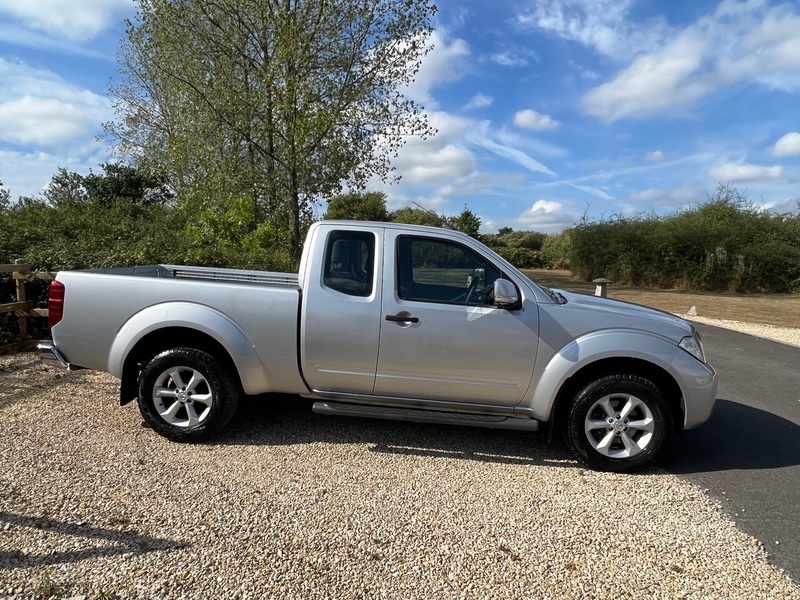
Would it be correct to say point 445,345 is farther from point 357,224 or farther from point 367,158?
point 367,158

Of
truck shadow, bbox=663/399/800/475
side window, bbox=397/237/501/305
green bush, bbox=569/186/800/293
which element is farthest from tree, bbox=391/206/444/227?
green bush, bbox=569/186/800/293

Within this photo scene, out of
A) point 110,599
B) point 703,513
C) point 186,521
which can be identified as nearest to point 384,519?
point 186,521

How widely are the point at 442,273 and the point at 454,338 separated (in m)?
0.59

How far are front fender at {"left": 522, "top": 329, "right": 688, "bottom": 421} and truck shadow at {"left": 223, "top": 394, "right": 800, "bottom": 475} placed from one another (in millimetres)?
702

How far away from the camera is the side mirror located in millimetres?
3674

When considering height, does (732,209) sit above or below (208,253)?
above

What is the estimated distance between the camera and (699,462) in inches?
160

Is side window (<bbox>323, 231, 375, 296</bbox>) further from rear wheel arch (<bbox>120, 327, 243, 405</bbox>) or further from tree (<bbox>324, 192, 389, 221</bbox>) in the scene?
tree (<bbox>324, 192, 389, 221</bbox>)

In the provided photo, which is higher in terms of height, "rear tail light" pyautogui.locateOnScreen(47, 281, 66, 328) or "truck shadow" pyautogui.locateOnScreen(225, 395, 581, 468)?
"rear tail light" pyautogui.locateOnScreen(47, 281, 66, 328)

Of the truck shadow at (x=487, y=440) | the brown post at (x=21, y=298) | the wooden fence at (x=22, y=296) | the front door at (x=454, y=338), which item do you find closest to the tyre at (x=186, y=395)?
the truck shadow at (x=487, y=440)

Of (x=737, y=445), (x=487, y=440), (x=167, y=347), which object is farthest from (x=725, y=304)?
(x=167, y=347)

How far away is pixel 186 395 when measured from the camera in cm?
399

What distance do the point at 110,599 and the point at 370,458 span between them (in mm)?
1974

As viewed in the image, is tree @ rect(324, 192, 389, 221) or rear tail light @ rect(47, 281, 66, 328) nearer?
rear tail light @ rect(47, 281, 66, 328)
